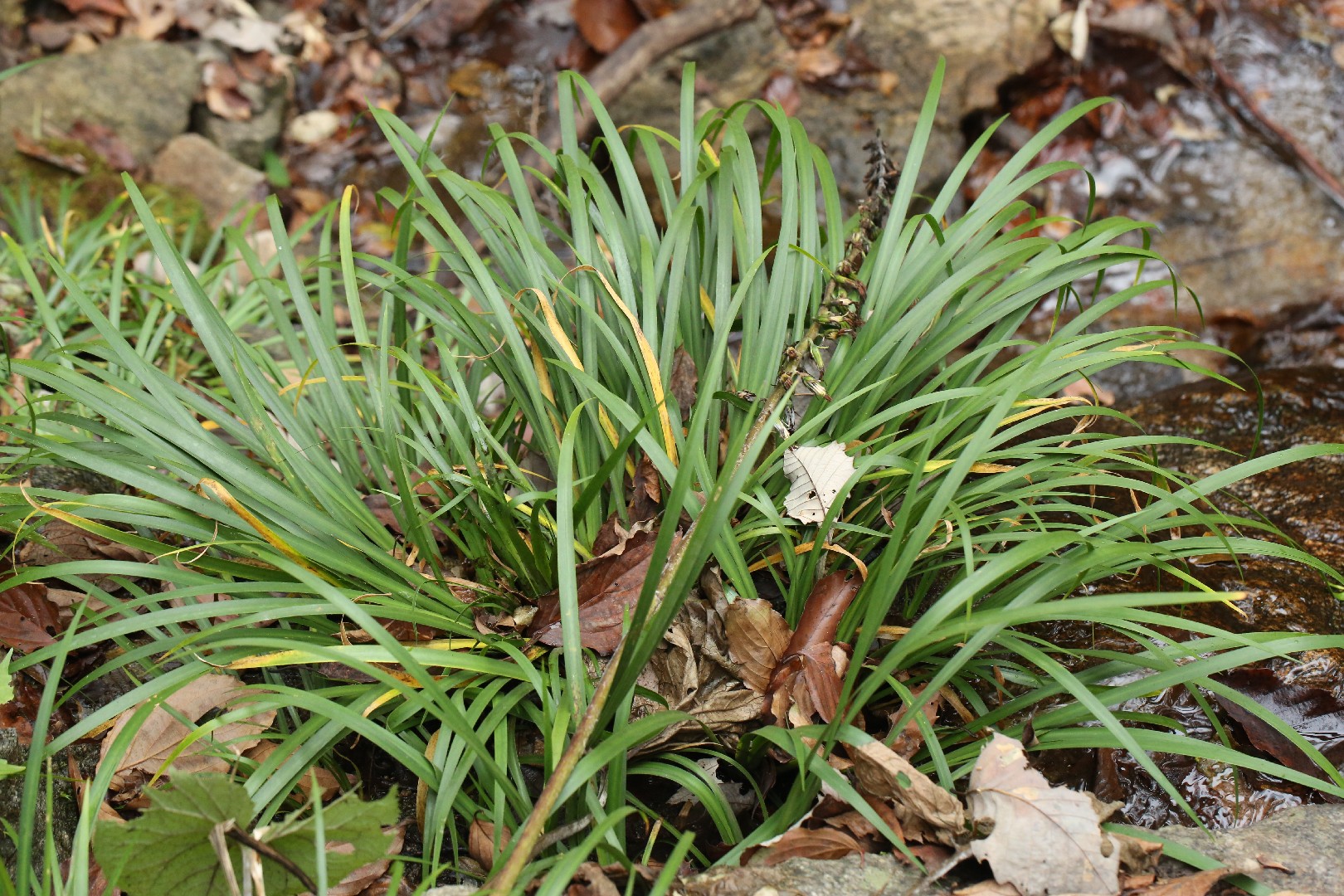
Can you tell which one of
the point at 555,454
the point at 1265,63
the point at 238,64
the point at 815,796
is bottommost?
the point at 815,796

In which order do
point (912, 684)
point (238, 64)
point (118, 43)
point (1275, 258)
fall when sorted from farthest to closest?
point (238, 64), point (118, 43), point (1275, 258), point (912, 684)

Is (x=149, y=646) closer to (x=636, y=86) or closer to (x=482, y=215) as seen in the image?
(x=482, y=215)

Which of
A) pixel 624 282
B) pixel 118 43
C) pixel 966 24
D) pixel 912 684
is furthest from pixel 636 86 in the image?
pixel 912 684

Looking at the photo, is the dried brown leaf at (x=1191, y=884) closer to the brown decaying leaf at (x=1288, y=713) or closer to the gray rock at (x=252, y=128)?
the brown decaying leaf at (x=1288, y=713)

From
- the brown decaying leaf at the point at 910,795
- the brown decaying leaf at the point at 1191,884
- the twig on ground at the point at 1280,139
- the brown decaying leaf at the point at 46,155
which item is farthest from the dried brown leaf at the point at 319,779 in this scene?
the twig on ground at the point at 1280,139

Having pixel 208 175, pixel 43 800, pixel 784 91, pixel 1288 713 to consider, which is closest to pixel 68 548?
pixel 43 800

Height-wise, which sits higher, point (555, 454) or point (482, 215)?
point (482, 215)

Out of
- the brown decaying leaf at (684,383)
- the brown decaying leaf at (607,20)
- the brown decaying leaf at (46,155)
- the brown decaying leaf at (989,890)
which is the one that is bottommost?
the brown decaying leaf at (989,890)
